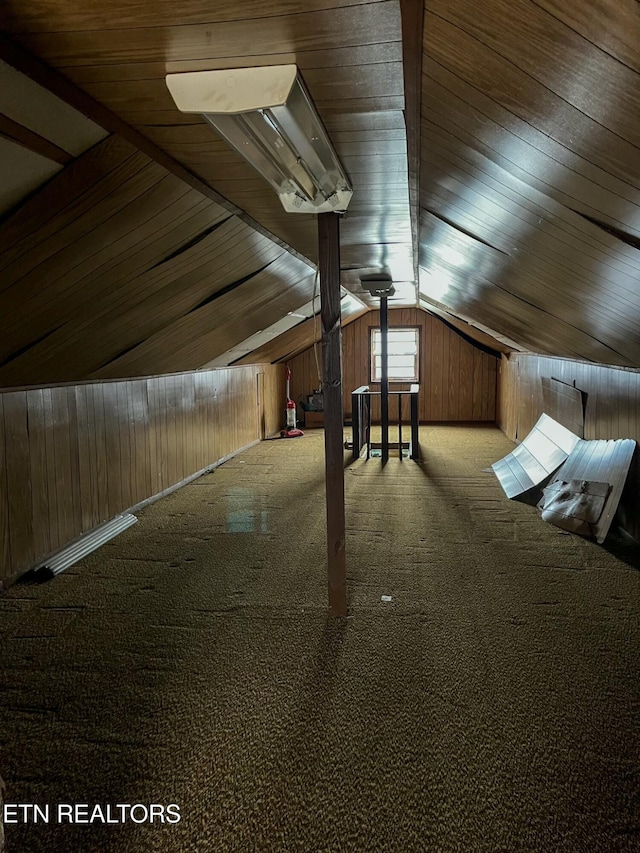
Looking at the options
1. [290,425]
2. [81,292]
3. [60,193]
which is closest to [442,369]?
[290,425]

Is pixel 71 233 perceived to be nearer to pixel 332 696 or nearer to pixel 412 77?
pixel 412 77

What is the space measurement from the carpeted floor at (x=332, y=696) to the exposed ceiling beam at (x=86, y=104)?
196 centimetres

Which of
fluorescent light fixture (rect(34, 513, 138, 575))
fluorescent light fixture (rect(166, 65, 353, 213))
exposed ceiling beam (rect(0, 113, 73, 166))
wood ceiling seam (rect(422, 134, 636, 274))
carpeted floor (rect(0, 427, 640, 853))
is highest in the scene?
fluorescent light fixture (rect(166, 65, 353, 213))

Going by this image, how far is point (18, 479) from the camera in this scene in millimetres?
3102

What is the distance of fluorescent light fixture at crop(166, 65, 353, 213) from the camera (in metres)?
1.47

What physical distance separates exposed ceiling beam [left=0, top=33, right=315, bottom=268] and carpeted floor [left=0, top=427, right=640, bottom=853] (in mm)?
1963

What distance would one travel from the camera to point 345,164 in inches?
87.9

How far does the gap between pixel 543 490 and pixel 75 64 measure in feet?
14.0

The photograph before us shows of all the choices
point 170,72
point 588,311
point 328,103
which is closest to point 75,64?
point 170,72

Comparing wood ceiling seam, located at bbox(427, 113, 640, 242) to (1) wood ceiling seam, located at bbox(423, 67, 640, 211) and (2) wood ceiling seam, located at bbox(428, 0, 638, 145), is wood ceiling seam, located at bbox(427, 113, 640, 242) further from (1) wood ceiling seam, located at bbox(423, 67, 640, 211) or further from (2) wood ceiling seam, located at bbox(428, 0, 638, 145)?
(2) wood ceiling seam, located at bbox(428, 0, 638, 145)

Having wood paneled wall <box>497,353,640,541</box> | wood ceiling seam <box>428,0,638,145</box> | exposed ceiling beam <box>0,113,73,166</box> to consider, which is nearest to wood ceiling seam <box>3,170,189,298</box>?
exposed ceiling beam <box>0,113,73,166</box>

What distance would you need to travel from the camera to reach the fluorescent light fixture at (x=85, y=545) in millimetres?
3266

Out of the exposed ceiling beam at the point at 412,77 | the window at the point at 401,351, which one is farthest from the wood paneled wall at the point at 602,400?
the window at the point at 401,351

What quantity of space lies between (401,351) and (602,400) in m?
5.70
